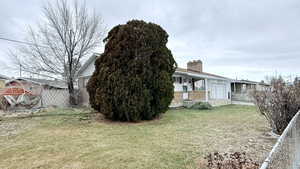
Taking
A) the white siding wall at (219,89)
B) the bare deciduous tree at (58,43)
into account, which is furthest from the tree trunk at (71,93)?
the white siding wall at (219,89)

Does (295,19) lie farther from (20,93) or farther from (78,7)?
(20,93)

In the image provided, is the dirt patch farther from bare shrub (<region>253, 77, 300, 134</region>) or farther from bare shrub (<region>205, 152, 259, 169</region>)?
bare shrub (<region>253, 77, 300, 134</region>)

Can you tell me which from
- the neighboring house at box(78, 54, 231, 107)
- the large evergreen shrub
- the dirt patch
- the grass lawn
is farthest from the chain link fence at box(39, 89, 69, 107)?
the grass lawn

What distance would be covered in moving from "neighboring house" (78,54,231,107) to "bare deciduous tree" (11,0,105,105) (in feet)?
3.15

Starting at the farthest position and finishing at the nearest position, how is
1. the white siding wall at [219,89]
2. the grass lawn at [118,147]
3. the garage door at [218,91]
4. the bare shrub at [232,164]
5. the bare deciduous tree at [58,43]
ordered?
the garage door at [218,91]
the white siding wall at [219,89]
the bare deciduous tree at [58,43]
the grass lawn at [118,147]
the bare shrub at [232,164]

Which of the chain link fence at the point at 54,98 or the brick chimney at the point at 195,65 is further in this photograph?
the brick chimney at the point at 195,65

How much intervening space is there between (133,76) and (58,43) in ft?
31.4

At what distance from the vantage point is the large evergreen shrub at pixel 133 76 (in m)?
7.68

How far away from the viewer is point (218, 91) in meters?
18.2

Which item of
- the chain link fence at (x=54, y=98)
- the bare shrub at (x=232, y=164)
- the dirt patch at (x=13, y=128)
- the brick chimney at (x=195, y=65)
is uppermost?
the brick chimney at (x=195, y=65)

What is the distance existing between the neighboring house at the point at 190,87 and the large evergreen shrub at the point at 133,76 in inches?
222

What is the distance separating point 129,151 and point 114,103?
388 cm

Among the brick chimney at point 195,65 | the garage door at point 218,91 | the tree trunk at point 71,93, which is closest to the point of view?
the tree trunk at point 71,93

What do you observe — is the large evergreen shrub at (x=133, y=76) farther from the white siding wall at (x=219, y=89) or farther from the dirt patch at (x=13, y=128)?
the white siding wall at (x=219, y=89)
